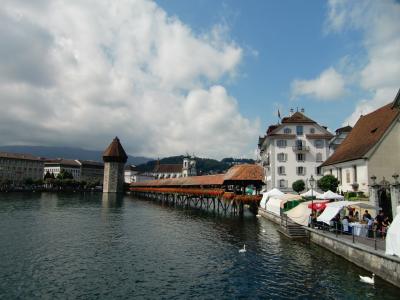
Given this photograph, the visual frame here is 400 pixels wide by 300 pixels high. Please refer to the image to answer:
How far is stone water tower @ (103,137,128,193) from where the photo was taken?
120812 millimetres

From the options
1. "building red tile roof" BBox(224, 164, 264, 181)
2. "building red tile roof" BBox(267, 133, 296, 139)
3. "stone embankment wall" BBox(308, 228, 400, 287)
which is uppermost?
"building red tile roof" BBox(267, 133, 296, 139)

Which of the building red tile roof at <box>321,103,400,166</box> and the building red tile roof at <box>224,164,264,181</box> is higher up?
the building red tile roof at <box>321,103,400,166</box>

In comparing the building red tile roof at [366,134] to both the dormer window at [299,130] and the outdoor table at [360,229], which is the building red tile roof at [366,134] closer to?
the outdoor table at [360,229]

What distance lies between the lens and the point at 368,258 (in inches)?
664

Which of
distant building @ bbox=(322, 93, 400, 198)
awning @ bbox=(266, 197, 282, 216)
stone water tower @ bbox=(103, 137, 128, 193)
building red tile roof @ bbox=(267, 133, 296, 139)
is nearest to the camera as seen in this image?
distant building @ bbox=(322, 93, 400, 198)

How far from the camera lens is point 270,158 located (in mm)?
56719

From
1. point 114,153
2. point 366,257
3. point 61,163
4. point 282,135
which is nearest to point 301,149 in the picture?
point 282,135

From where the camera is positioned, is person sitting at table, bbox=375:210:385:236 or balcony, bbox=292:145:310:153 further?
balcony, bbox=292:145:310:153

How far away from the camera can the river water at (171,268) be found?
48.0 feet

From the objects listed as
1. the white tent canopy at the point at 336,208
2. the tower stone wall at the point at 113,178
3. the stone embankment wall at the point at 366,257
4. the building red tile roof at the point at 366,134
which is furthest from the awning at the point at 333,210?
the tower stone wall at the point at 113,178

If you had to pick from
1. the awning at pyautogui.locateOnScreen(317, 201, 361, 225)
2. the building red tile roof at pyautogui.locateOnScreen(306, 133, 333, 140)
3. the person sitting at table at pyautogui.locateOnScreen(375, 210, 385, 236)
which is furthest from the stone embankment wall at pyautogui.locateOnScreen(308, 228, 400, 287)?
the building red tile roof at pyautogui.locateOnScreen(306, 133, 333, 140)

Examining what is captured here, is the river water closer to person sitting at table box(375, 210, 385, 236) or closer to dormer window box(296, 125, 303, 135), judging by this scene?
person sitting at table box(375, 210, 385, 236)

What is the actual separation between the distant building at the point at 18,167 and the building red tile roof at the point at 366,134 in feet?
460

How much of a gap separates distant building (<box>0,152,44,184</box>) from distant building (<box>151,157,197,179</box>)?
200ft
